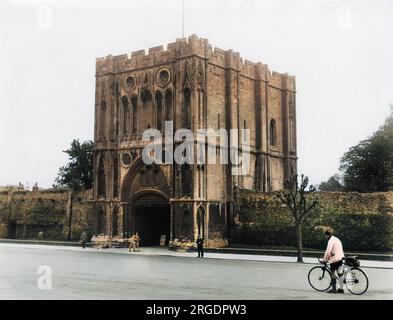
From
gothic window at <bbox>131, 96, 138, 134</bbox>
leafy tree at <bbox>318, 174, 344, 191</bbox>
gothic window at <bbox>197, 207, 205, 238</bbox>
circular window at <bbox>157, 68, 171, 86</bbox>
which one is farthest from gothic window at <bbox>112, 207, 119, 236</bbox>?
leafy tree at <bbox>318, 174, 344, 191</bbox>

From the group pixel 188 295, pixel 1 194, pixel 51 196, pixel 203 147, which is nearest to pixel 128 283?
pixel 188 295

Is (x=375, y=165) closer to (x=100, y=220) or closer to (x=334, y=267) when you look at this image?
(x=100, y=220)

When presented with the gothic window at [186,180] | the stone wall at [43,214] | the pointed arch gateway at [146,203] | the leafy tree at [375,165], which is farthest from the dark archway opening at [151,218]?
the leafy tree at [375,165]

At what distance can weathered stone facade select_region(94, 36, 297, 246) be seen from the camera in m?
33.5

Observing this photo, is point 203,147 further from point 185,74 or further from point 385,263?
point 385,263

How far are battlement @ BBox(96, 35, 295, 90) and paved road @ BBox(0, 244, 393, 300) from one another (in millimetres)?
15288

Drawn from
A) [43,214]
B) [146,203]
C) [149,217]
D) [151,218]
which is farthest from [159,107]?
[43,214]

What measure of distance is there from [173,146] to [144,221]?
650 centimetres

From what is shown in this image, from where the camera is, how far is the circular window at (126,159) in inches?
1438

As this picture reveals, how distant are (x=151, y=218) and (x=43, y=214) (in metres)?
13.2

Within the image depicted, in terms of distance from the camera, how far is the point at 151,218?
37.9m

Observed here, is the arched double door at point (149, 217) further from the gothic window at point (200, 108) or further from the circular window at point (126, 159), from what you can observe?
the gothic window at point (200, 108)

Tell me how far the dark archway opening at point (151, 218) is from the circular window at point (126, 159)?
2468 millimetres

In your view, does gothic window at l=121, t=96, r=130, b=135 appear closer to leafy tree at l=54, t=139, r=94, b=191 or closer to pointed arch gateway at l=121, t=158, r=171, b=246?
pointed arch gateway at l=121, t=158, r=171, b=246
